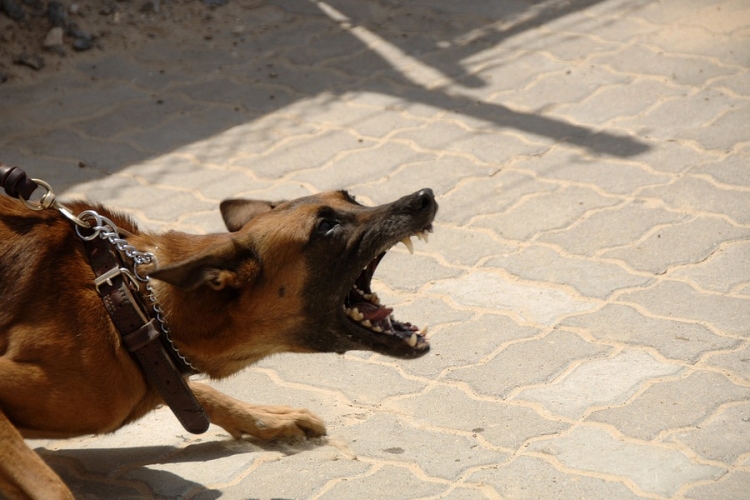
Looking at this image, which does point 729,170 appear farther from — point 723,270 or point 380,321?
point 380,321

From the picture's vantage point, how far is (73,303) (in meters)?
3.42

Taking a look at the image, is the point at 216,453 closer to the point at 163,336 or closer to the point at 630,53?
the point at 163,336

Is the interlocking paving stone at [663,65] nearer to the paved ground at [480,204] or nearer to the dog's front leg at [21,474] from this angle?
the paved ground at [480,204]

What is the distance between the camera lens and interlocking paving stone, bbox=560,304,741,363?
4.48 meters

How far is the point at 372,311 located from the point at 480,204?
2.49 m

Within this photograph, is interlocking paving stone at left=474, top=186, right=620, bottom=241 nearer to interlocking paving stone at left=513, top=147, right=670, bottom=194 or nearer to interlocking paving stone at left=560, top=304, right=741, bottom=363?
interlocking paving stone at left=513, top=147, right=670, bottom=194

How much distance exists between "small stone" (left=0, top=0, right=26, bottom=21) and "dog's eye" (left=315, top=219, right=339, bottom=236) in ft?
19.4

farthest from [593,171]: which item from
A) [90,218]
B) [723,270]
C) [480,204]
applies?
[90,218]

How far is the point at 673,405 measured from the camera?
408cm

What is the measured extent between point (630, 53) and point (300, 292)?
5236mm

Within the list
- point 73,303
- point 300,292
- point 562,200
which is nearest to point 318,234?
point 300,292

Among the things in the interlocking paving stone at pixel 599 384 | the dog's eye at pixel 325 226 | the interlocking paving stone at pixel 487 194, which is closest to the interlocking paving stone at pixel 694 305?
the interlocking paving stone at pixel 599 384

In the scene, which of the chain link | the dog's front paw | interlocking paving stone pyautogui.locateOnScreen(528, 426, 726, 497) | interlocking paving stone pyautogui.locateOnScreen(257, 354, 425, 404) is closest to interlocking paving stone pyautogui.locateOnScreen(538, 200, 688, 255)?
interlocking paving stone pyautogui.locateOnScreen(257, 354, 425, 404)

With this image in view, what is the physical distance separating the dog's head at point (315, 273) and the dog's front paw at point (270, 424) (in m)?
0.57
